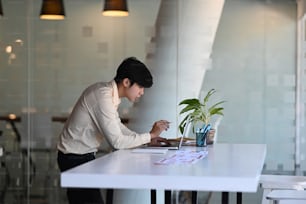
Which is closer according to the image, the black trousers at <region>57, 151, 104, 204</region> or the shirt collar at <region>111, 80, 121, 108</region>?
the black trousers at <region>57, 151, 104, 204</region>

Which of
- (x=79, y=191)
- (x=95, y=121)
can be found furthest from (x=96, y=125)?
(x=79, y=191)

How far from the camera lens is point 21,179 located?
20.1 feet

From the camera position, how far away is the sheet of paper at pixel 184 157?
9.14 ft

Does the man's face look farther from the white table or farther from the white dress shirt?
the white table

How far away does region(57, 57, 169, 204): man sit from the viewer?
11.1 ft

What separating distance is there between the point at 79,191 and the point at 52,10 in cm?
298

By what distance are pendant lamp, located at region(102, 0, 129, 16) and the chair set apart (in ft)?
10.9

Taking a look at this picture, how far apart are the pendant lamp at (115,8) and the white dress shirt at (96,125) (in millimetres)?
2536

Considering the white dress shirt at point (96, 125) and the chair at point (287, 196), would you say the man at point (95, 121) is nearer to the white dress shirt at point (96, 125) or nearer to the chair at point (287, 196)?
the white dress shirt at point (96, 125)

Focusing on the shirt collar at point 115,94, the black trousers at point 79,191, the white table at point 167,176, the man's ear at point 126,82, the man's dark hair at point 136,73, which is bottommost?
the black trousers at point 79,191

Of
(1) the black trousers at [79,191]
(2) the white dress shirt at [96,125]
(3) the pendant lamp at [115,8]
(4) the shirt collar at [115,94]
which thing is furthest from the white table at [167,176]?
(3) the pendant lamp at [115,8]

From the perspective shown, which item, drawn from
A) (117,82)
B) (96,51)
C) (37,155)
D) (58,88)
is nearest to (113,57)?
(96,51)

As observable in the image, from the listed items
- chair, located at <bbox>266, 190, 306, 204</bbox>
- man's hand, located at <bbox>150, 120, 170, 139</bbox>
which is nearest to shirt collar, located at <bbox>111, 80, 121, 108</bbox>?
man's hand, located at <bbox>150, 120, 170, 139</bbox>

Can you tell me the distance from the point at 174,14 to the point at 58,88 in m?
1.28
